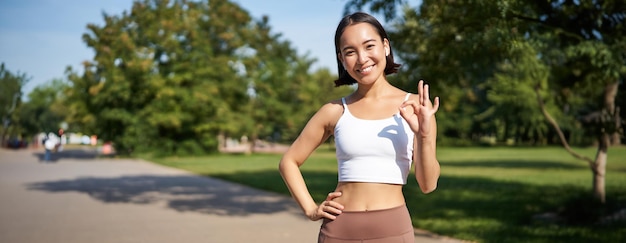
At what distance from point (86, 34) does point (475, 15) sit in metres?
33.4

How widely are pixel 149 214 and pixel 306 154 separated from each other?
8.86 meters

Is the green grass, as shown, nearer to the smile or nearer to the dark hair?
the dark hair

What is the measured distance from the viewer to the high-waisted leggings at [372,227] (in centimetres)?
228

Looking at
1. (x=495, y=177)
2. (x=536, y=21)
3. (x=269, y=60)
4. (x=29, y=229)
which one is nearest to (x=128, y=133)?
(x=269, y=60)

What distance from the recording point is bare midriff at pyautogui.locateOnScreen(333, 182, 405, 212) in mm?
2293

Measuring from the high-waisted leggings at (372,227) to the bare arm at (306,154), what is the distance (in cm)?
10

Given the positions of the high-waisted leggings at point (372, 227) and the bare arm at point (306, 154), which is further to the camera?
the bare arm at point (306, 154)

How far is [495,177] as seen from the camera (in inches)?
779

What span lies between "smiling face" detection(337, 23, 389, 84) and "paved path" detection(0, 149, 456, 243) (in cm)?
584

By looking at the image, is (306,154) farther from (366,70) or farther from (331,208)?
(366,70)

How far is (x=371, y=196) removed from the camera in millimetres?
2297

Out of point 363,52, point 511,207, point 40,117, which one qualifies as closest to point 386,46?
point 363,52

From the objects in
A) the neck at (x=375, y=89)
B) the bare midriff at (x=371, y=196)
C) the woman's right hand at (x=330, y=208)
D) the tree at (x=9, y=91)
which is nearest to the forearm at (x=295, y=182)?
the woman's right hand at (x=330, y=208)

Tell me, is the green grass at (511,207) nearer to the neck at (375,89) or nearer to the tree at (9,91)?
the neck at (375,89)
